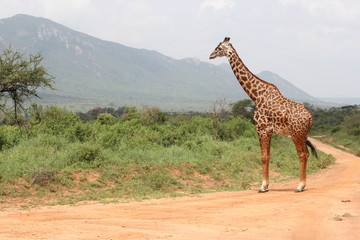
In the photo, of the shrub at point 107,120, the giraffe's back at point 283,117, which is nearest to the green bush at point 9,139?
the giraffe's back at point 283,117

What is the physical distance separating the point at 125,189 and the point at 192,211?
15.5 ft

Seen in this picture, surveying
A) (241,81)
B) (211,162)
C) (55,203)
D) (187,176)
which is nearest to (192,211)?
(55,203)

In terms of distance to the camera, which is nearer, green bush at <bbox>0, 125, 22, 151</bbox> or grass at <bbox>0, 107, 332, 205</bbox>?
grass at <bbox>0, 107, 332, 205</bbox>

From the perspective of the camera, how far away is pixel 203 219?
321 inches

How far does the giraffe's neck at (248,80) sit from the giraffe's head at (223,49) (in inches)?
7.0

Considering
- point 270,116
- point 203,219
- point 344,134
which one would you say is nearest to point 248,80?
point 270,116

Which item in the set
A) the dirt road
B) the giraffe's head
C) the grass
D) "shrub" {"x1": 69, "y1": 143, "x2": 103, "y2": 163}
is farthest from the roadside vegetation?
the dirt road

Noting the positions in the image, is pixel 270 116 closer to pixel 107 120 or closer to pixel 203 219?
pixel 203 219

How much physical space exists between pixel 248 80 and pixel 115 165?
5720mm

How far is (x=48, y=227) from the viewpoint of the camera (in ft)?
24.5

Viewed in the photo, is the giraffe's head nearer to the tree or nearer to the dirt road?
the dirt road

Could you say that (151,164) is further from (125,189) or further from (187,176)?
(125,189)

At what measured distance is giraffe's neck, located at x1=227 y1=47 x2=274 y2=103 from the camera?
13109 millimetres

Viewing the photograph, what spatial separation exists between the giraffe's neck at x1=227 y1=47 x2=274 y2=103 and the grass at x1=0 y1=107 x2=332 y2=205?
3.13 meters
